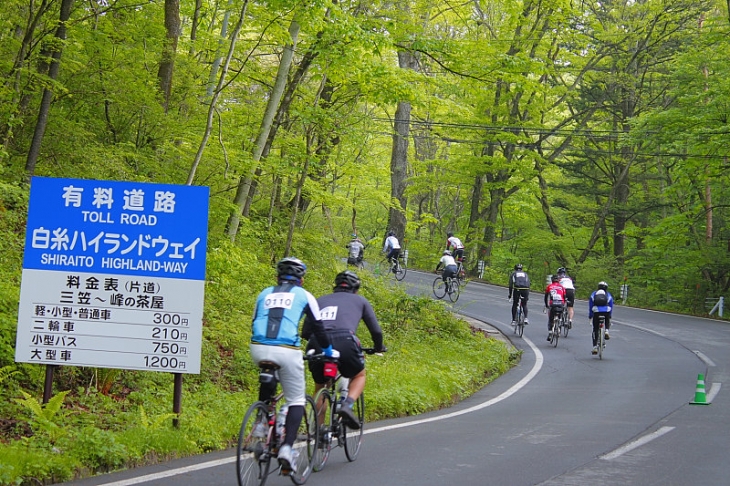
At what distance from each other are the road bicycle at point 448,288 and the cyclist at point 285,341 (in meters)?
23.0

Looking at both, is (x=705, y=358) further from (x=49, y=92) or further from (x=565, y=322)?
(x=49, y=92)

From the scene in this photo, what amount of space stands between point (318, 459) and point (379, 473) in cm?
61

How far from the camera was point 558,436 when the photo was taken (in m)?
10.1

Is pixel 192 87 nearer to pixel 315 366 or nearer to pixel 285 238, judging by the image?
pixel 285 238

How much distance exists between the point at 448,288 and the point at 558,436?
19.7m

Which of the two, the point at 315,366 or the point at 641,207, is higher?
the point at 641,207

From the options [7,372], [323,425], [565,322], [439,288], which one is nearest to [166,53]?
[7,372]

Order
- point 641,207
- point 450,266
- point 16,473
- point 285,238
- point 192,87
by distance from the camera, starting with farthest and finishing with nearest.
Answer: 1. point 641,207
2. point 450,266
3. point 285,238
4. point 192,87
5. point 16,473

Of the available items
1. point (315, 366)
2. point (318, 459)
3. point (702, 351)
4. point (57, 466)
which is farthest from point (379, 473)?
point (702, 351)

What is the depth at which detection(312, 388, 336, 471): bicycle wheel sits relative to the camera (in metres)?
7.42

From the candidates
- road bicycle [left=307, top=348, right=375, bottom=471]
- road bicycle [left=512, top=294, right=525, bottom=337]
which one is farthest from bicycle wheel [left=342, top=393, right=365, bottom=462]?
road bicycle [left=512, top=294, right=525, bottom=337]

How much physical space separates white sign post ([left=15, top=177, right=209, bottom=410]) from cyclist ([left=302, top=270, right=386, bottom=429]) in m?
1.75

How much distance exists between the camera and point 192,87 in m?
18.4

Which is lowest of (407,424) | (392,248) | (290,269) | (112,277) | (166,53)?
(407,424)
